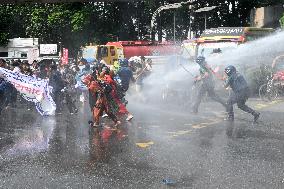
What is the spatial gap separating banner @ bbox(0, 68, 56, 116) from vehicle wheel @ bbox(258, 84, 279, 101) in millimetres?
8123

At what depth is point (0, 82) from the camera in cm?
1445

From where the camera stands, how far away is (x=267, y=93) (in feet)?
59.4

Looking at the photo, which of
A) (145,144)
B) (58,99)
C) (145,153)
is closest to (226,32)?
(58,99)

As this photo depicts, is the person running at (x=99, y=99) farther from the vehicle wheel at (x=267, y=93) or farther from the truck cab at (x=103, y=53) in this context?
the truck cab at (x=103, y=53)

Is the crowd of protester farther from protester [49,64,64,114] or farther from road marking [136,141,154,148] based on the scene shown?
road marking [136,141,154,148]

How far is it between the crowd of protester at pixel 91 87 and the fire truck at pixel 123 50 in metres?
8.00

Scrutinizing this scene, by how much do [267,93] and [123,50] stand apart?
14.2 metres

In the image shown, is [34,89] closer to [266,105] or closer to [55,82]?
[55,82]

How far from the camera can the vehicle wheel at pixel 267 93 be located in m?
18.1

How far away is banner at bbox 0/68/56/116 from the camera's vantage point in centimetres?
1483

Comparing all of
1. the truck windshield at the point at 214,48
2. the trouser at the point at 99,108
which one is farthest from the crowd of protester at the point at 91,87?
the truck windshield at the point at 214,48

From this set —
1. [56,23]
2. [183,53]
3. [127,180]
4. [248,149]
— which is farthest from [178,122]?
[56,23]

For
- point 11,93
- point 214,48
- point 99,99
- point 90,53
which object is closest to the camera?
point 99,99

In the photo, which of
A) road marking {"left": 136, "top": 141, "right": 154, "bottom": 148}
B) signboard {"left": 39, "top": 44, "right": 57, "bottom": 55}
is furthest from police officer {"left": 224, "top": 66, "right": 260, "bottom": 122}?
signboard {"left": 39, "top": 44, "right": 57, "bottom": 55}
